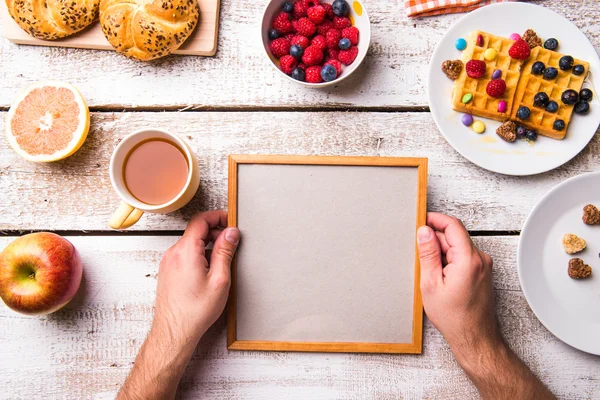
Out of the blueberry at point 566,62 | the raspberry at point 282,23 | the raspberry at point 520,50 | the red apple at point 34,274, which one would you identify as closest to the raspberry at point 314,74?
the raspberry at point 282,23

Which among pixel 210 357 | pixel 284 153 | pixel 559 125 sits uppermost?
pixel 559 125

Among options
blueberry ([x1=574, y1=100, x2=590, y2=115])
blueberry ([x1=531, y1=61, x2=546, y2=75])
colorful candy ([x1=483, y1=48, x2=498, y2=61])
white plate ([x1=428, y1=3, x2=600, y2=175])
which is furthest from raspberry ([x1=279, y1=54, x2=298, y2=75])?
blueberry ([x1=574, y1=100, x2=590, y2=115])

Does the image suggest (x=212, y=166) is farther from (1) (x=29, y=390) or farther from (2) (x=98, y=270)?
(1) (x=29, y=390)

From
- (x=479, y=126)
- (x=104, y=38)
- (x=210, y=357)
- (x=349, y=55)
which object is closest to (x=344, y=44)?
(x=349, y=55)

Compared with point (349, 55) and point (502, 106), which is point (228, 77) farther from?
point (502, 106)

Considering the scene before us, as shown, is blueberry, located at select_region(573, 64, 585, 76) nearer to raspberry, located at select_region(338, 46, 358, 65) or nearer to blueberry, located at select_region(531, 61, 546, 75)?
blueberry, located at select_region(531, 61, 546, 75)

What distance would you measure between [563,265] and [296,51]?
81cm

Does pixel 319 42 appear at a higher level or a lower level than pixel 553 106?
higher

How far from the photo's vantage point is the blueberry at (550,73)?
1164 mm

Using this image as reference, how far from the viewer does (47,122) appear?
3.77 feet

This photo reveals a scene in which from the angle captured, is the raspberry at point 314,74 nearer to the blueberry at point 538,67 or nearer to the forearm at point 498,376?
the blueberry at point 538,67

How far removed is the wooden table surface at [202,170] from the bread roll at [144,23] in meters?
0.09

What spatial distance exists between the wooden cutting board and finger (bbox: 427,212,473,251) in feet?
2.16

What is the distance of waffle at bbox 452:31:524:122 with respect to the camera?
117cm
